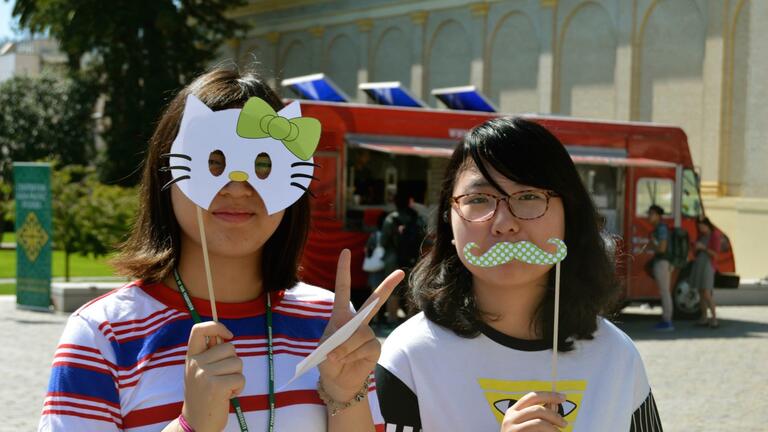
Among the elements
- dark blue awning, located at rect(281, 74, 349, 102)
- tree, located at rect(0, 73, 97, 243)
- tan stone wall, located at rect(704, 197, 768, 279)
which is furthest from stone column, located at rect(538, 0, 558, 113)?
tree, located at rect(0, 73, 97, 243)

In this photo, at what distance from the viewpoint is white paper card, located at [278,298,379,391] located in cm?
228

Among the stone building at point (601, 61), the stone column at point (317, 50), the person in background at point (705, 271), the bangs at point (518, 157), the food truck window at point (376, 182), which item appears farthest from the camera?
the stone column at point (317, 50)

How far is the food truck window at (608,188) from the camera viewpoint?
58.0ft

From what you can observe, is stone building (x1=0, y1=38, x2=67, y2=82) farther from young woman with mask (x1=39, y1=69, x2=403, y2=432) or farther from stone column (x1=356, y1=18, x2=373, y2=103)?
young woman with mask (x1=39, y1=69, x2=403, y2=432)

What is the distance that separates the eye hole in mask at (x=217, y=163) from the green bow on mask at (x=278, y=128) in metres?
0.06

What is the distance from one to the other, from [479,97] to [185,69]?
66.0ft

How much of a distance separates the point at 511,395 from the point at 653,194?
613 inches

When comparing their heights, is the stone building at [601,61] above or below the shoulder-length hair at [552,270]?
above

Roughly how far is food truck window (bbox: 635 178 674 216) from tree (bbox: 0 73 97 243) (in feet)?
107

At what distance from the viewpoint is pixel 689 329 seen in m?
16.3

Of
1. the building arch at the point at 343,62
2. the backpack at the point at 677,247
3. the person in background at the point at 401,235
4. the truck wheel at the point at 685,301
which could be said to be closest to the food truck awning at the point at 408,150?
the person in background at the point at 401,235

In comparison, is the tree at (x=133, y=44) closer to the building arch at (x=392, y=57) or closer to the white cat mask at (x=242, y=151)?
the building arch at (x=392, y=57)

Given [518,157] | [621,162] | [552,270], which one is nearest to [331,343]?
[518,157]

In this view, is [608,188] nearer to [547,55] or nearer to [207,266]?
[547,55]
